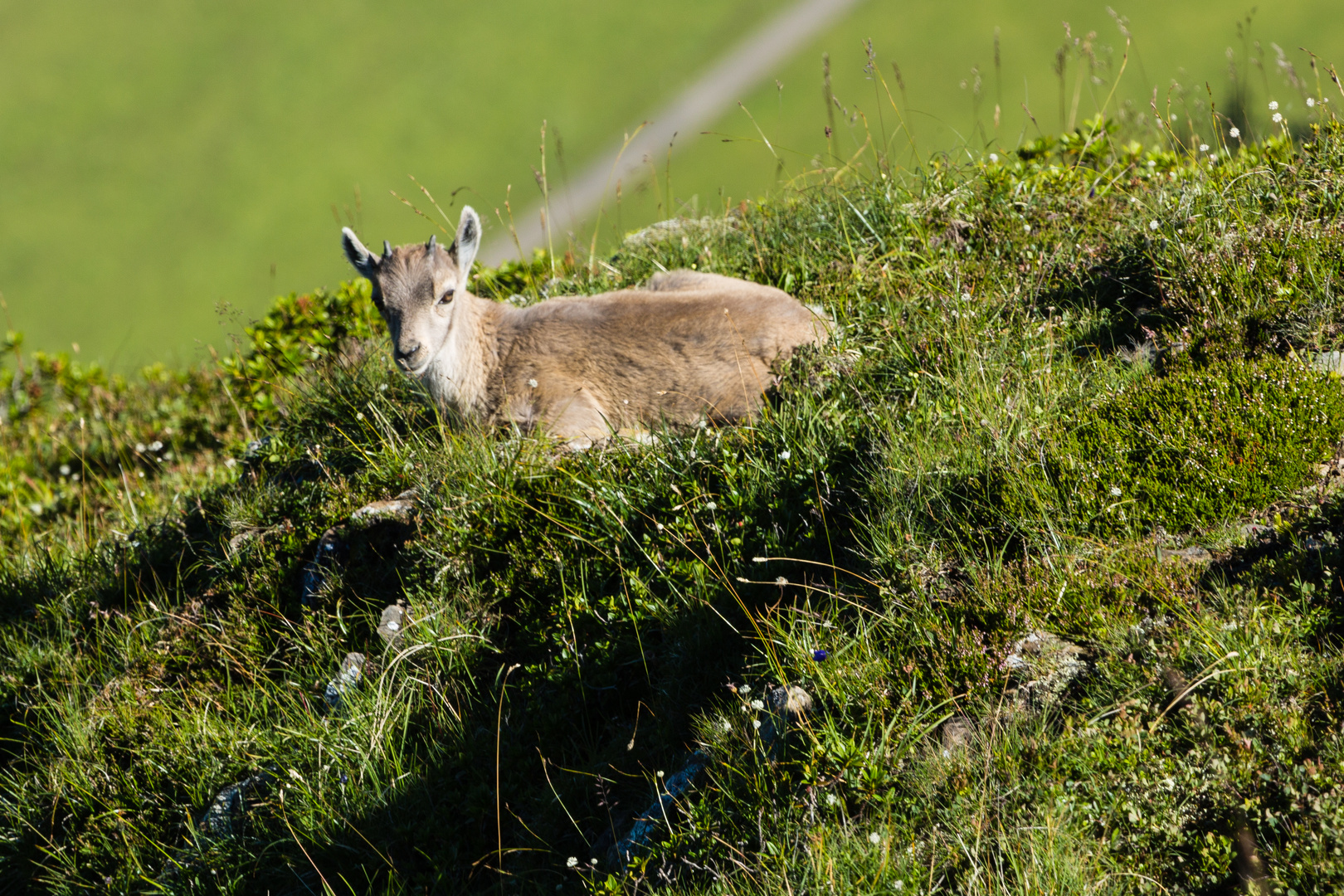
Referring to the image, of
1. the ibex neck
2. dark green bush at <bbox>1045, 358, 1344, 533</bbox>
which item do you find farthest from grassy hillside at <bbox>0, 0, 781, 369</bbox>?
dark green bush at <bbox>1045, 358, 1344, 533</bbox>

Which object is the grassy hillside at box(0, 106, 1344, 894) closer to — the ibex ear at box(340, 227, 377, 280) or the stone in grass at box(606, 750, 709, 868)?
the stone in grass at box(606, 750, 709, 868)

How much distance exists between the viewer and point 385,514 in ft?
20.7

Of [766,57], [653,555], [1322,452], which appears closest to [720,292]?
[653,555]

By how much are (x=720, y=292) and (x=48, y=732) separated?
5.70 m

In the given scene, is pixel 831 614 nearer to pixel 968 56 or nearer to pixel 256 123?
pixel 968 56

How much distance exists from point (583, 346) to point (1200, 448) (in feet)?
15.3

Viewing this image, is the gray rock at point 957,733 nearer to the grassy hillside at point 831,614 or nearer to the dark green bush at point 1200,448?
the grassy hillside at point 831,614

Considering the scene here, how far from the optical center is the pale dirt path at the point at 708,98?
144ft

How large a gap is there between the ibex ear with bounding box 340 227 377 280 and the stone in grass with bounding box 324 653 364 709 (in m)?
3.36

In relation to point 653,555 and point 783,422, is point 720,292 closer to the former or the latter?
point 783,422

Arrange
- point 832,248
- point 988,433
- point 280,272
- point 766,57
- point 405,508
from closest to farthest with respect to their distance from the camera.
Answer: point 988,433
point 405,508
point 832,248
point 280,272
point 766,57

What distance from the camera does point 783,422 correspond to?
5.65 m

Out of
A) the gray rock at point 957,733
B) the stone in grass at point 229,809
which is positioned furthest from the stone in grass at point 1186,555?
the stone in grass at point 229,809

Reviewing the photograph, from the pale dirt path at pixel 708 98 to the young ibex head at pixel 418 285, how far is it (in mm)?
28117
